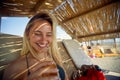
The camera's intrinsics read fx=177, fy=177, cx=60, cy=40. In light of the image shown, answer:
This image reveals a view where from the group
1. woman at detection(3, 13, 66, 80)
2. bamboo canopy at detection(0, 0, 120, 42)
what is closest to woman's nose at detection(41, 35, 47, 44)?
woman at detection(3, 13, 66, 80)

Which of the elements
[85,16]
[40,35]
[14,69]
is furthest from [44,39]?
[85,16]

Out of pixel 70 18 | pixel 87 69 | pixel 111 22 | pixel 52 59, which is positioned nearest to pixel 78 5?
pixel 70 18

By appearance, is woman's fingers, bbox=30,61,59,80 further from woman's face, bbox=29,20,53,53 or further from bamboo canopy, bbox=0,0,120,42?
bamboo canopy, bbox=0,0,120,42

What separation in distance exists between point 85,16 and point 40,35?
1.83 ft

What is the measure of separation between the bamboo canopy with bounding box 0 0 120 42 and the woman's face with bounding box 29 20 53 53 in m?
0.33

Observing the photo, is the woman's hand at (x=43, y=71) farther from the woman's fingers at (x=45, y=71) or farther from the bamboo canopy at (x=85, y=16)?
the bamboo canopy at (x=85, y=16)

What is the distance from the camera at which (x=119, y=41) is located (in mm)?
929

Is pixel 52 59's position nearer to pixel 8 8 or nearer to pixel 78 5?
pixel 8 8

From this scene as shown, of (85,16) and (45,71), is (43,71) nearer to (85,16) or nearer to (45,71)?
(45,71)

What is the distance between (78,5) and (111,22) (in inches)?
8.8

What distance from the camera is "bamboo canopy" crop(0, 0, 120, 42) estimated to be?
89 cm

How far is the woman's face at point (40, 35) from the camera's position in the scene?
51 centimetres

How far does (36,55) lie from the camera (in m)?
0.54

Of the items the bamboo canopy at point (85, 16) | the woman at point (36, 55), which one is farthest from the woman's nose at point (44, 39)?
the bamboo canopy at point (85, 16)
